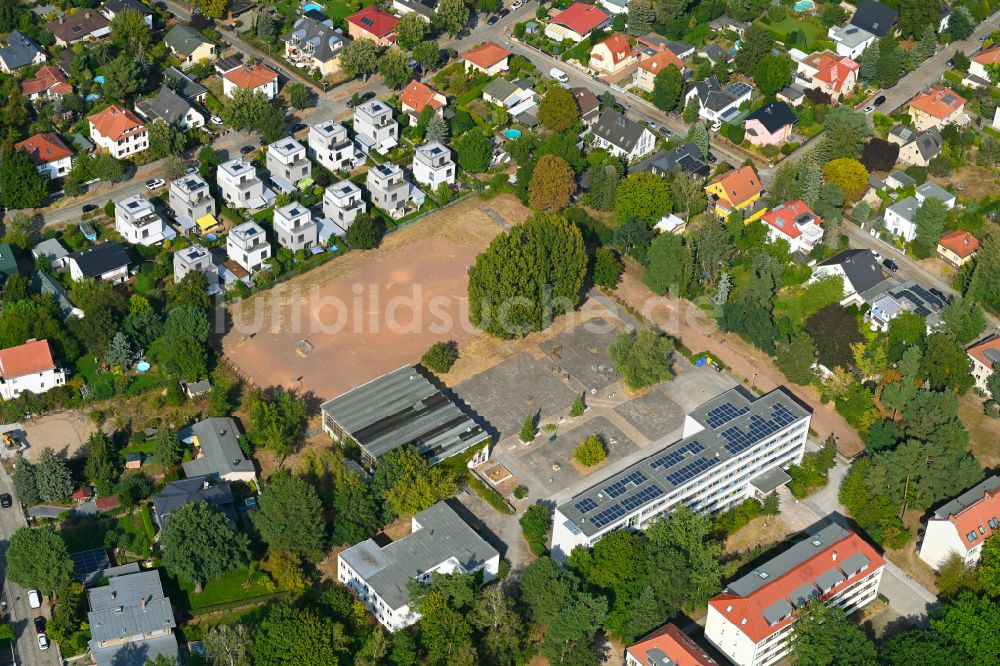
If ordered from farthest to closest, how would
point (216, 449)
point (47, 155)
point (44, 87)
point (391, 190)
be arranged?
point (44, 87) < point (47, 155) < point (391, 190) < point (216, 449)

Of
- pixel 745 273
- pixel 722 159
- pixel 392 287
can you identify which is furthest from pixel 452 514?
pixel 722 159

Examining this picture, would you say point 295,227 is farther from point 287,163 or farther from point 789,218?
point 789,218

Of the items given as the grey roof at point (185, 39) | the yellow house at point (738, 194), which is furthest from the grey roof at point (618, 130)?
the grey roof at point (185, 39)

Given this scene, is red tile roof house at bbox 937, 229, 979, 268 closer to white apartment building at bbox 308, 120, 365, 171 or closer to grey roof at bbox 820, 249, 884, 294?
grey roof at bbox 820, 249, 884, 294

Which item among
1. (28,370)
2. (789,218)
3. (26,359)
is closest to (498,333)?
(789,218)

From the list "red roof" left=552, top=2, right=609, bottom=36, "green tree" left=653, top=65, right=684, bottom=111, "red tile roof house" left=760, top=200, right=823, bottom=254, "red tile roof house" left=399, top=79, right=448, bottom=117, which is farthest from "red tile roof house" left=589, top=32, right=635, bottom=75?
"red tile roof house" left=760, top=200, right=823, bottom=254

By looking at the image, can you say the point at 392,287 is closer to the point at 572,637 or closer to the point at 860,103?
the point at 572,637
